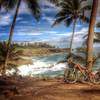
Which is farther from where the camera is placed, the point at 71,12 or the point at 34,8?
the point at 71,12

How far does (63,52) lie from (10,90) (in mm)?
4464

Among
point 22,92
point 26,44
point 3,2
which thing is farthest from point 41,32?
point 22,92

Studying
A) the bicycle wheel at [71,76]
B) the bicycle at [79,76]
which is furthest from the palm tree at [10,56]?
the bicycle at [79,76]

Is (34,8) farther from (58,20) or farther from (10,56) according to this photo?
(10,56)

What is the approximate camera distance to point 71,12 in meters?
12.6

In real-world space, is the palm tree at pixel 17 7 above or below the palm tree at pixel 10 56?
above

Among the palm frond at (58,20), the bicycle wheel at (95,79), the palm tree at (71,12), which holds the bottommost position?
the bicycle wheel at (95,79)

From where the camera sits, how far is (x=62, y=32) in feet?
33.4

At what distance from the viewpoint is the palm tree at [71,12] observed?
10.7 meters

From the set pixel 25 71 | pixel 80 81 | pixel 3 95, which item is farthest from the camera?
pixel 25 71

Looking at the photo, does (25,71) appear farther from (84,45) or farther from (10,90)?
(10,90)

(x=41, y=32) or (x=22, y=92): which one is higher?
(x=41, y=32)

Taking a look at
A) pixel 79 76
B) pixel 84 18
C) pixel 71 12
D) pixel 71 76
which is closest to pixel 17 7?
pixel 84 18

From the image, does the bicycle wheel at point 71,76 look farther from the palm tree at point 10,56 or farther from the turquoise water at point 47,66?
the palm tree at point 10,56
